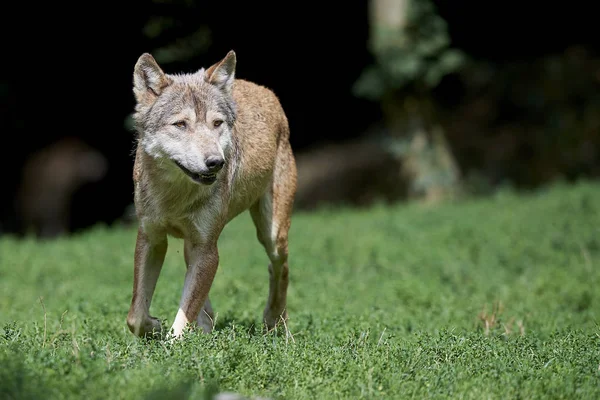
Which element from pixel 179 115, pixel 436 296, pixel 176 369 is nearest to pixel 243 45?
pixel 436 296

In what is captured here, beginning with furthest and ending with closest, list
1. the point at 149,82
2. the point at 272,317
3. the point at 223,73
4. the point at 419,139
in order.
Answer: the point at 419,139
the point at 272,317
the point at 223,73
the point at 149,82

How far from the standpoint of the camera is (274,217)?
25.7ft

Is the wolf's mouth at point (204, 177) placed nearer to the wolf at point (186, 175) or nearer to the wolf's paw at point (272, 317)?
the wolf at point (186, 175)

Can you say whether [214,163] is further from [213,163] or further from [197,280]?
[197,280]

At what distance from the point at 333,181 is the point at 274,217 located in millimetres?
14181

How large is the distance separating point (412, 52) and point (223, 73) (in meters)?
10.6

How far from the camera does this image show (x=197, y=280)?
6605 millimetres

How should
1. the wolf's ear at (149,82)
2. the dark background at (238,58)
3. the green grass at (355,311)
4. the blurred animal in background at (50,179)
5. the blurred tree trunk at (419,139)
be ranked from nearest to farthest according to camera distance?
1. the green grass at (355,311)
2. the wolf's ear at (149,82)
3. the blurred tree trunk at (419,139)
4. the dark background at (238,58)
5. the blurred animal in background at (50,179)

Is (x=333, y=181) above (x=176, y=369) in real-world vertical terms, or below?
below

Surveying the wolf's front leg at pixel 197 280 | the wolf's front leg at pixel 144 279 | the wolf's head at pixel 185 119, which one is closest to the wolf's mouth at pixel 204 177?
the wolf's head at pixel 185 119

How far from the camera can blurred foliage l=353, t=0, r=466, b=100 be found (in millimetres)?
16969

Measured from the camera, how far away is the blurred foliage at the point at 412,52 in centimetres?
1697

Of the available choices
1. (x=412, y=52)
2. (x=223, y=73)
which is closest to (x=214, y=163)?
(x=223, y=73)

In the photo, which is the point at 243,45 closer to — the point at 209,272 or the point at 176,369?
the point at 209,272
